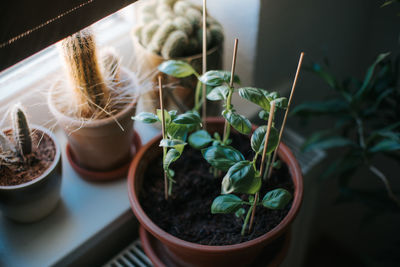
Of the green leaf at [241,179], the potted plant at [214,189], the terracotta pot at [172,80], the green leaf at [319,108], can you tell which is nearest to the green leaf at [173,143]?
the potted plant at [214,189]

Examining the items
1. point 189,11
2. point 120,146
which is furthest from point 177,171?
point 189,11

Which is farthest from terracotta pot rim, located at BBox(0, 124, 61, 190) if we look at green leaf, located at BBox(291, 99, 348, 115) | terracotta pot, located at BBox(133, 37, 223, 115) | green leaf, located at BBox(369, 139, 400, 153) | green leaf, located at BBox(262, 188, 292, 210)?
green leaf, located at BBox(369, 139, 400, 153)

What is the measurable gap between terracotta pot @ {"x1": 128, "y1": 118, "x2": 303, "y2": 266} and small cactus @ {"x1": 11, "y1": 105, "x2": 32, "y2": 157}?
0.73ft

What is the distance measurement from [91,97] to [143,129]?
308 mm

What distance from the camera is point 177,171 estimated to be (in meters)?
0.88

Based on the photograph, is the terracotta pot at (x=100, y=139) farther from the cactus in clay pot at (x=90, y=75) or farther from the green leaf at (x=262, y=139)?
the green leaf at (x=262, y=139)

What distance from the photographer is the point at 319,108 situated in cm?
103

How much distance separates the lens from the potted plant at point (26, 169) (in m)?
0.72

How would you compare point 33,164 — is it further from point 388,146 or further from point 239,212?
point 388,146

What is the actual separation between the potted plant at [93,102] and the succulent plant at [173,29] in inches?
3.9

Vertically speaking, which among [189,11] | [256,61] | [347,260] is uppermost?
[189,11]

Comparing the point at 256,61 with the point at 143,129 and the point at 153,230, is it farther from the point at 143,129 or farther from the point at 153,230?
the point at 153,230

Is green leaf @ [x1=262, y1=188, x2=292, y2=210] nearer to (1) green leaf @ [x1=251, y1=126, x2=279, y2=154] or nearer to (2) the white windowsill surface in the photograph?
(1) green leaf @ [x1=251, y1=126, x2=279, y2=154]

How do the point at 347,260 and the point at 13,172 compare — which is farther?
the point at 347,260
